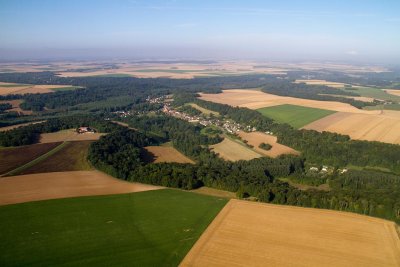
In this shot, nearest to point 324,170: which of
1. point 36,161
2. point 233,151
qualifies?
point 233,151

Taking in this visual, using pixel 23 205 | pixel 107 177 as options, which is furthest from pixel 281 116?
pixel 23 205

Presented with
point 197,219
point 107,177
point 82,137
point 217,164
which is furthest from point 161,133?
point 197,219

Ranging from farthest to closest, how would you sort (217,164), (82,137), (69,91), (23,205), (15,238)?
(69,91) → (82,137) → (217,164) → (23,205) → (15,238)

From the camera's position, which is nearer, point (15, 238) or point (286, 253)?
point (286, 253)

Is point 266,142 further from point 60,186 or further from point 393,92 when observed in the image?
point 393,92

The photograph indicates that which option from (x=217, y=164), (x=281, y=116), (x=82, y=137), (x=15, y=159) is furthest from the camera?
(x=281, y=116)

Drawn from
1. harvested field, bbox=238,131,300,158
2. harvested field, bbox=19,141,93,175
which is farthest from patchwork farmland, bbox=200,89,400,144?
harvested field, bbox=19,141,93,175

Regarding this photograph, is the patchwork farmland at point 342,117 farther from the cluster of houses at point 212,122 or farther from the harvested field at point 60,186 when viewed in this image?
the harvested field at point 60,186

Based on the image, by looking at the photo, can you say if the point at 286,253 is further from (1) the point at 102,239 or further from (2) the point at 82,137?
(2) the point at 82,137

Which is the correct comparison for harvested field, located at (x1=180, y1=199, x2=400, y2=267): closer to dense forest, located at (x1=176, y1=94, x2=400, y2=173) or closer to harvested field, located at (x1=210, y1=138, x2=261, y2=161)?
harvested field, located at (x1=210, y1=138, x2=261, y2=161)
